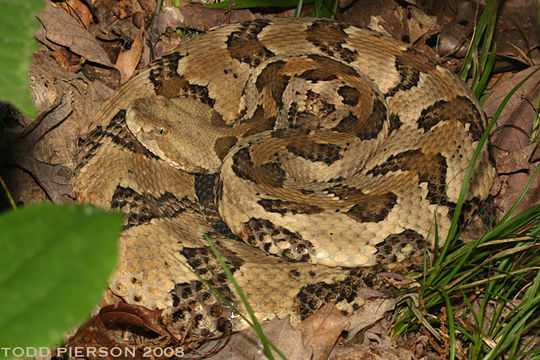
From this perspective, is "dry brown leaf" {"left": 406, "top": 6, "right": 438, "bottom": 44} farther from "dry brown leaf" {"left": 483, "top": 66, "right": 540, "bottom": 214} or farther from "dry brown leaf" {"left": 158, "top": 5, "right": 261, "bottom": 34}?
"dry brown leaf" {"left": 158, "top": 5, "right": 261, "bottom": 34}

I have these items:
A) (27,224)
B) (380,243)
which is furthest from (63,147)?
(27,224)

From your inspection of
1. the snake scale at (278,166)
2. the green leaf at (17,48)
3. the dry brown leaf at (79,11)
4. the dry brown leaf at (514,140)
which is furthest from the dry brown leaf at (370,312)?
the dry brown leaf at (79,11)

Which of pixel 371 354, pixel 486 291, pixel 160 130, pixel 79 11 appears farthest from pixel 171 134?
pixel 486 291

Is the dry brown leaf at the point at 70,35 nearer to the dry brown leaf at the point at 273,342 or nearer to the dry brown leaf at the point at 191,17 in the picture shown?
the dry brown leaf at the point at 191,17

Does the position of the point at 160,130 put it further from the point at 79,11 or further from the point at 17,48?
the point at 17,48

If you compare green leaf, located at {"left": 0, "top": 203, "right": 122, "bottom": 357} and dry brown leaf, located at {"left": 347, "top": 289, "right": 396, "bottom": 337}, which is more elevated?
green leaf, located at {"left": 0, "top": 203, "right": 122, "bottom": 357}

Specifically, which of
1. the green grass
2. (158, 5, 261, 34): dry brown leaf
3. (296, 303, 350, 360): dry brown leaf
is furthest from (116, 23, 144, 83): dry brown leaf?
the green grass
